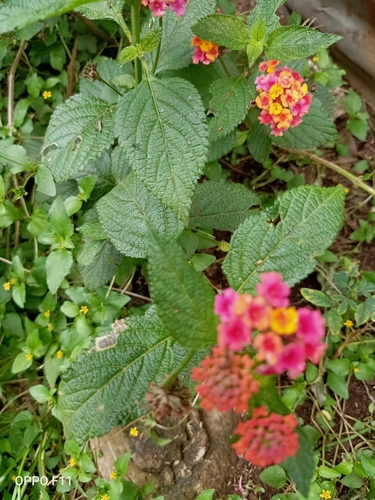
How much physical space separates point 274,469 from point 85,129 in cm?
126

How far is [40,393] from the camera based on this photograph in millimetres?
1763

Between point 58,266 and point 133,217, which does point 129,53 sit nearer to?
→ point 133,217

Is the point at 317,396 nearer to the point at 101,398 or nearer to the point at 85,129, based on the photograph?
the point at 101,398

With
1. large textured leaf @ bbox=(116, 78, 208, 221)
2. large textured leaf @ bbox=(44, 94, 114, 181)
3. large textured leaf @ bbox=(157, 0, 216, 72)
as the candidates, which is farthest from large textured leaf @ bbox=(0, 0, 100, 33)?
large textured leaf @ bbox=(157, 0, 216, 72)

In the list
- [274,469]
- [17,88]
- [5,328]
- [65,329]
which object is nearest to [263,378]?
[274,469]

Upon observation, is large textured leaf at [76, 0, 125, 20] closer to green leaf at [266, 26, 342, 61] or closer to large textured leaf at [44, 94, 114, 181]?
large textured leaf at [44, 94, 114, 181]

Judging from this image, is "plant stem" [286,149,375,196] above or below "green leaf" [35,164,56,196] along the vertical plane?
above

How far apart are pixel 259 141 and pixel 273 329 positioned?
1.16 meters

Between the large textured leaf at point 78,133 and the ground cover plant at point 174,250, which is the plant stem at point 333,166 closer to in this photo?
the ground cover plant at point 174,250

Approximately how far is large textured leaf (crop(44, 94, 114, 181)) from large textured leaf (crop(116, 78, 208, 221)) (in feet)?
0.50

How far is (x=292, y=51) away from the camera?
1.44m

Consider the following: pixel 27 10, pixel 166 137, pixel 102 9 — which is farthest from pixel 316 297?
pixel 27 10

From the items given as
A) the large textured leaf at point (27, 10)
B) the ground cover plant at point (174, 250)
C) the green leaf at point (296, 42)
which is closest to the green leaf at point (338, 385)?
the ground cover plant at point (174, 250)

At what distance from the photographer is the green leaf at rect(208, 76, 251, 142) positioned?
149 cm
